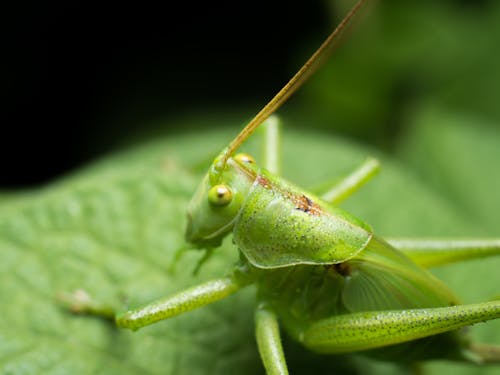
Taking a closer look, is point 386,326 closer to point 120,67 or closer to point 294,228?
point 294,228

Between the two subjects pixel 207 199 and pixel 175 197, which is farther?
pixel 175 197

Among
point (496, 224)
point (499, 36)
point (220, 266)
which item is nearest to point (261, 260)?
point (220, 266)

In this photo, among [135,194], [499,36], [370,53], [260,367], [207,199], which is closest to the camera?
[207,199]

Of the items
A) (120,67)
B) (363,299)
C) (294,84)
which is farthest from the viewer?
(120,67)

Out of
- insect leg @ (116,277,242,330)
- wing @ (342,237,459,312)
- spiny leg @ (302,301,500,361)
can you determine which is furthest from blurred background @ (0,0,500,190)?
insect leg @ (116,277,242,330)

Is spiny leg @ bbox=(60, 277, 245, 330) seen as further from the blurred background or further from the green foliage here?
the blurred background

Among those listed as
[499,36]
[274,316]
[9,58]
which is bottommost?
[9,58]

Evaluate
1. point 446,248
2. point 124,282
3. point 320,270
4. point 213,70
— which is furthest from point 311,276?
point 213,70

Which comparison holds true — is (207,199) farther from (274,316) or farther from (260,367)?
(260,367)
